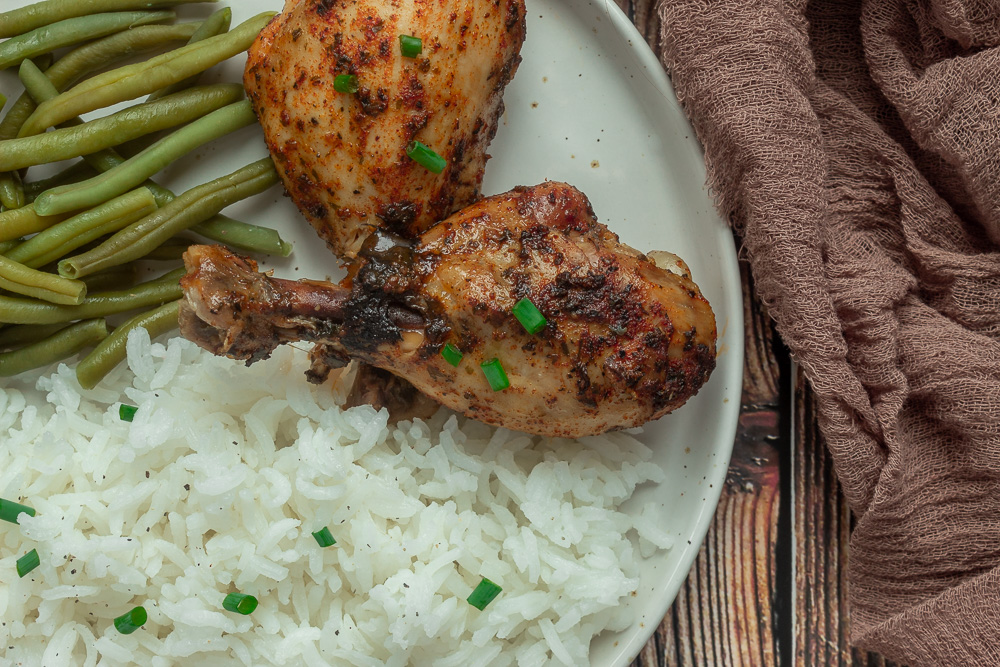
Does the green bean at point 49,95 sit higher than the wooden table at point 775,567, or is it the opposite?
the green bean at point 49,95

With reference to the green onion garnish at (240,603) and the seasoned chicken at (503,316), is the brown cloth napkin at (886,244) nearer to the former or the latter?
the seasoned chicken at (503,316)

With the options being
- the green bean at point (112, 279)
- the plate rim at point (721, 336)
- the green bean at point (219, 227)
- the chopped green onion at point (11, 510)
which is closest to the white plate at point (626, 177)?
the plate rim at point (721, 336)

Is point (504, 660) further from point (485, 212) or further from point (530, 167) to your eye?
point (530, 167)

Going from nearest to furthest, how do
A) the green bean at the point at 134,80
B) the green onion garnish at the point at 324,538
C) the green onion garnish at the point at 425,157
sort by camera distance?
the green onion garnish at the point at 425,157
the green onion garnish at the point at 324,538
the green bean at the point at 134,80

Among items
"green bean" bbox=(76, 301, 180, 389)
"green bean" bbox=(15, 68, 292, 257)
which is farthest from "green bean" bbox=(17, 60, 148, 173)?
"green bean" bbox=(76, 301, 180, 389)

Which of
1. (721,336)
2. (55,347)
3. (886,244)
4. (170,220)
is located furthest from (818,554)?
(55,347)

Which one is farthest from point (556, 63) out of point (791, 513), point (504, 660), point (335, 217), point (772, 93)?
point (504, 660)
